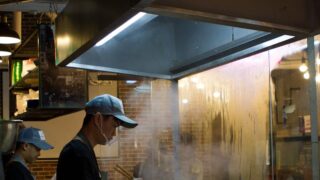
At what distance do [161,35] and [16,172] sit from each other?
5.30 ft

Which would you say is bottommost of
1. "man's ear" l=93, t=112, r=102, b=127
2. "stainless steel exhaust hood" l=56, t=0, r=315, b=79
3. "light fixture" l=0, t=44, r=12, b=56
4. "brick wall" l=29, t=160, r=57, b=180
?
"brick wall" l=29, t=160, r=57, b=180

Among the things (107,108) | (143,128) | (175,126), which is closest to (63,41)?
(107,108)

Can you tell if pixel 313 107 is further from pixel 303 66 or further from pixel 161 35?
pixel 161 35

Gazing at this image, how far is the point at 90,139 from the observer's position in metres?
2.69

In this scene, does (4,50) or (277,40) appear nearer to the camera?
(277,40)

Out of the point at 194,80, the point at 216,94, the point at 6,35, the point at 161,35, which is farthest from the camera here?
the point at 6,35

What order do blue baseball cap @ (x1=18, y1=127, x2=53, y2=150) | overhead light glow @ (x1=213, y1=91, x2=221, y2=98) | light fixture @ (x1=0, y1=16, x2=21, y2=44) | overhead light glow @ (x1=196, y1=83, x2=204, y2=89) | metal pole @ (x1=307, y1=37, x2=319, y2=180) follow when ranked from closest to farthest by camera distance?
metal pole @ (x1=307, y1=37, x2=319, y2=180), overhead light glow @ (x1=213, y1=91, x2=221, y2=98), overhead light glow @ (x1=196, y1=83, x2=204, y2=89), blue baseball cap @ (x1=18, y1=127, x2=53, y2=150), light fixture @ (x1=0, y1=16, x2=21, y2=44)

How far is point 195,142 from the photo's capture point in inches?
141

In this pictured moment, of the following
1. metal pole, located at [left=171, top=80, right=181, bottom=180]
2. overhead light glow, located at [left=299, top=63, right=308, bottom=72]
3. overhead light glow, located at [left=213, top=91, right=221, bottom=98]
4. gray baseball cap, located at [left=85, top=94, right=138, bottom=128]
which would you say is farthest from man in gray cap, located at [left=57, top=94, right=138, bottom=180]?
metal pole, located at [left=171, top=80, right=181, bottom=180]

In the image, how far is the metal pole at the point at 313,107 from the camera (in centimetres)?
228

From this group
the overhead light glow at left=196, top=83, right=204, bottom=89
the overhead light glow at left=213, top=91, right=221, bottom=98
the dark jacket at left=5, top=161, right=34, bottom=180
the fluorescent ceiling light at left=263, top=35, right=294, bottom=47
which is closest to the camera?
the fluorescent ceiling light at left=263, top=35, right=294, bottom=47

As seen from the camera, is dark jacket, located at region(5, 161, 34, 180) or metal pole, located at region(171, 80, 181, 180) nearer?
metal pole, located at region(171, 80, 181, 180)

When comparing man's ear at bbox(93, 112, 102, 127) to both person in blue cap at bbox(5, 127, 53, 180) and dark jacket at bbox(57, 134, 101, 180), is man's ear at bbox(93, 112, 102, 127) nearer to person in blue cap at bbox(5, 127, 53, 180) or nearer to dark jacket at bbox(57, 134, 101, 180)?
dark jacket at bbox(57, 134, 101, 180)

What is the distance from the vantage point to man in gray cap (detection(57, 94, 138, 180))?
249 cm
